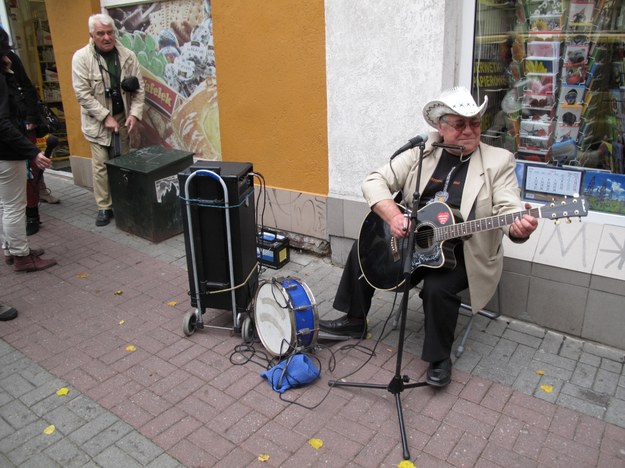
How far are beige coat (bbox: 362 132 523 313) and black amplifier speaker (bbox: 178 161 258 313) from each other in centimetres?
88

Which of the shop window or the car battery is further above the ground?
the shop window

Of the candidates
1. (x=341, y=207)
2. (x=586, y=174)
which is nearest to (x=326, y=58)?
(x=341, y=207)

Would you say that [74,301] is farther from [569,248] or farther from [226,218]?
[569,248]

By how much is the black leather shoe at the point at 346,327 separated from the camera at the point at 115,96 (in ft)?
12.5

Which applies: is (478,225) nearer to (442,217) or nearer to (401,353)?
(442,217)

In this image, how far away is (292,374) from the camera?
130 inches

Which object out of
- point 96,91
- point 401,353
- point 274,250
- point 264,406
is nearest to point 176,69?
point 96,91

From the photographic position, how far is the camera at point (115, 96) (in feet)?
19.7

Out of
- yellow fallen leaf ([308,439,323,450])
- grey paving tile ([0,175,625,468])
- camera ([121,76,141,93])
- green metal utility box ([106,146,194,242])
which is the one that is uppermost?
camera ([121,76,141,93])

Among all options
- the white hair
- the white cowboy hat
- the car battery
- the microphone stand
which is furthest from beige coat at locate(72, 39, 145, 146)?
the microphone stand

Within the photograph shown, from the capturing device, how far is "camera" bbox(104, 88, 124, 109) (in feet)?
19.7

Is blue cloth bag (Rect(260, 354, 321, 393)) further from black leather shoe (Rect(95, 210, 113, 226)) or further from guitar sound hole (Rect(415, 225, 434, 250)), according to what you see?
black leather shoe (Rect(95, 210, 113, 226))

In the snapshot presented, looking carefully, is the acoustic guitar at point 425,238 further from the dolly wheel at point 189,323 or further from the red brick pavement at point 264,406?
the dolly wheel at point 189,323

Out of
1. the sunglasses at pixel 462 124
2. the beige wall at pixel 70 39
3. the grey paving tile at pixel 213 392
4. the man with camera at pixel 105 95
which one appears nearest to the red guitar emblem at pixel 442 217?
the sunglasses at pixel 462 124
